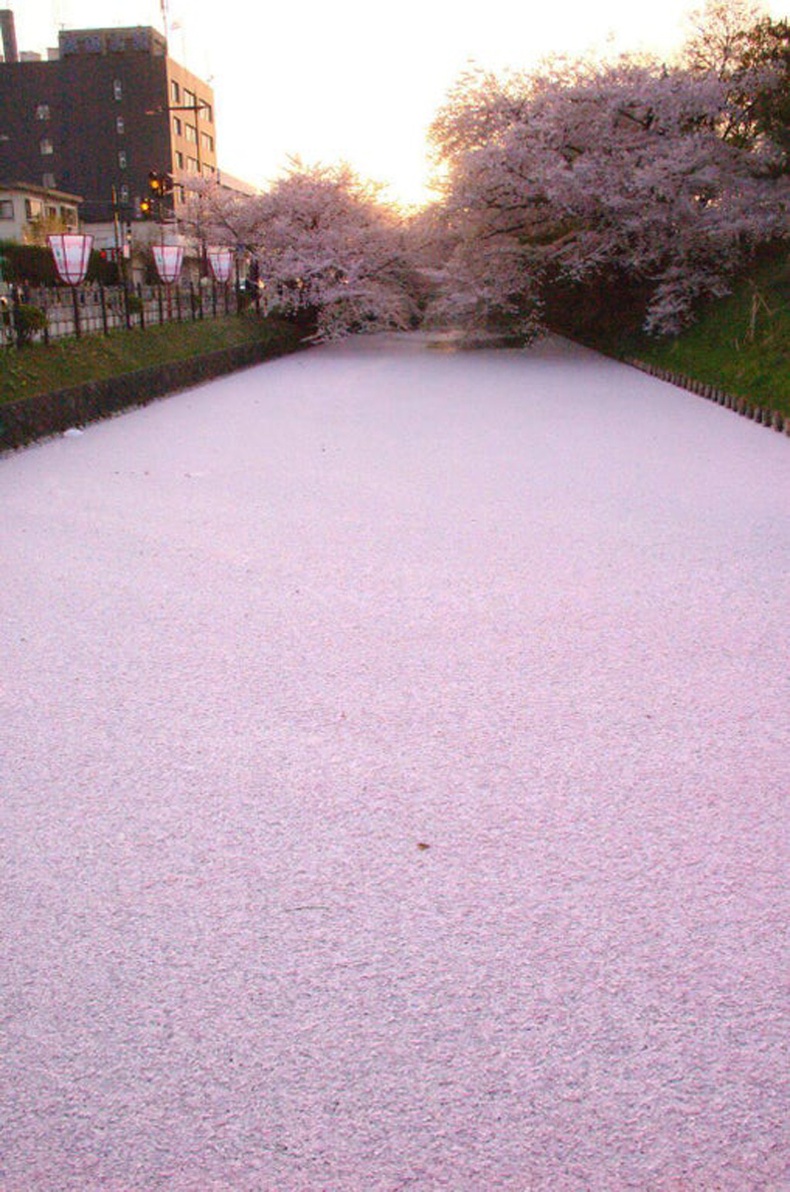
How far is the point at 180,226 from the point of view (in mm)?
31453

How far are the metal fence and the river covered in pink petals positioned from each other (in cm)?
863

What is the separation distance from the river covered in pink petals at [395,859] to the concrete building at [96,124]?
5499cm

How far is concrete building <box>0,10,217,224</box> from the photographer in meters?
55.4

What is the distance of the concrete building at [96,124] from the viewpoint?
55.4 metres

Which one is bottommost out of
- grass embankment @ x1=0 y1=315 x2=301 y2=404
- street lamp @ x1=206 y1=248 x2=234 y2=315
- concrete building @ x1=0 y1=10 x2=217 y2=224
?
grass embankment @ x1=0 y1=315 x2=301 y2=404

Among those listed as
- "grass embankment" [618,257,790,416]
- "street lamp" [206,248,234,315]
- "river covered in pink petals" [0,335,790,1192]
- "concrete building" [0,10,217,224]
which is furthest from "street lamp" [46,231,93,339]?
"concrete building" [0,10,217,224]

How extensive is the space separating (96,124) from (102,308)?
4768 cm

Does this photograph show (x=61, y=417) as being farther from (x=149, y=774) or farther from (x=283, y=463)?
(x=149, y=774)

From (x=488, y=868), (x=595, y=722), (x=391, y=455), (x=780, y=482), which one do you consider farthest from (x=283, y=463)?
(x=488, y=868)

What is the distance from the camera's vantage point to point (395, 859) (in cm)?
282

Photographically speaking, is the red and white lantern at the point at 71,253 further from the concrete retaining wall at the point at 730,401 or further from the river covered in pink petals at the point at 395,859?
the concrete retaining wall at the point at 730,401

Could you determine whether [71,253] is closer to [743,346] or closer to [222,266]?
[743,346]

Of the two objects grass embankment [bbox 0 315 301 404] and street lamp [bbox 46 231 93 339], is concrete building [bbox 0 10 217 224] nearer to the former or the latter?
grass embankment [bbox 0 315 301 404]

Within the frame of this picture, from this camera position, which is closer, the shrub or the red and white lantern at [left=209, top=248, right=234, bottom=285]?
the shrub
